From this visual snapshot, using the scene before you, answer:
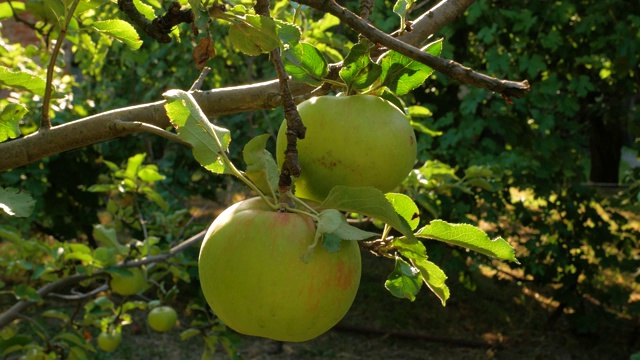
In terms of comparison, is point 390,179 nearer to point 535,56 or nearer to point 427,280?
point 427,280

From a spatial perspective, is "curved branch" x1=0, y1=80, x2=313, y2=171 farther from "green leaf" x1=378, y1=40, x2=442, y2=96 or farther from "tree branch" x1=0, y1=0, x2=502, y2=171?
"green leaf" x1=378, y1=40, x2=442, y2=96

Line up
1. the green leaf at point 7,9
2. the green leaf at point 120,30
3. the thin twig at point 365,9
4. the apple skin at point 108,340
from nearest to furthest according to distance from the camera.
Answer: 1. the thin twig at point 365,9
2. the green leaf at point 120,30
3. the green leaf at point 7,9
4. the apple skin at point 108,340

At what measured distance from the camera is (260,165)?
0.83 m

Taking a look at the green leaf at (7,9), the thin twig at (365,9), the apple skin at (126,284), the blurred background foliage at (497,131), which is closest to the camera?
the thin twig at (365,9)

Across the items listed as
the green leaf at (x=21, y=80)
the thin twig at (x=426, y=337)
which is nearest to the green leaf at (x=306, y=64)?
the green leaf at (x=21, y=80)

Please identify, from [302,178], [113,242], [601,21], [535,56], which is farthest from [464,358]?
[302,178]

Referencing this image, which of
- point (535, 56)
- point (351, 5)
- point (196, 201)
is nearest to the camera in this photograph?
point (535, 56)

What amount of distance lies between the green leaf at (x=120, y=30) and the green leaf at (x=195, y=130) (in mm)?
437

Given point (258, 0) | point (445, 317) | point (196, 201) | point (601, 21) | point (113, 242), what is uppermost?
point (258, 0)

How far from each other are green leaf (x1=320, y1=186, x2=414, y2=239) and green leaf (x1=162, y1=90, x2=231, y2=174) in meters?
0.14

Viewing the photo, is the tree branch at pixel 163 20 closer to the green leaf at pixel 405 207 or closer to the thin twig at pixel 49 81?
the thin twig at pixel 49 81

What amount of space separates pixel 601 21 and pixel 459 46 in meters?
0.88

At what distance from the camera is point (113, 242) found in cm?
224

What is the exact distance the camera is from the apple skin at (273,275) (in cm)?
74
